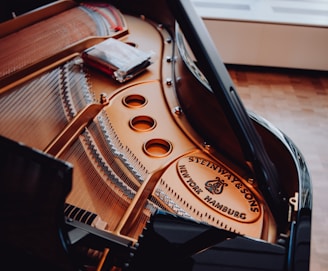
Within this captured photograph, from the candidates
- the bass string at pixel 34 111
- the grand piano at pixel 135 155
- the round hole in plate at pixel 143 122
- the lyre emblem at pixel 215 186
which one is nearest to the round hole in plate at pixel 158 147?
the grand piano at pixel 135 155

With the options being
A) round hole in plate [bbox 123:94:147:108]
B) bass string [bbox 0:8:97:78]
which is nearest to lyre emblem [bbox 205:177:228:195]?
round hole in plate [bbox 123:94:147:108]

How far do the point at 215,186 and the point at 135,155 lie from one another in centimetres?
45

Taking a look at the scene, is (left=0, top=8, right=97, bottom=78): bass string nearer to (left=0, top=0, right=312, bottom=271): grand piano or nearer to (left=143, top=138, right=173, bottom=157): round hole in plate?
(left=0, top=0, right=312, bottom=271): grand piano

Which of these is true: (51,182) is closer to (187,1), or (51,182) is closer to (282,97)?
(187,1)

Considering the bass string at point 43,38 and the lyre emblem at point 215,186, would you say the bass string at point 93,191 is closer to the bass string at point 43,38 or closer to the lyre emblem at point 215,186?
the lyre emblem at point 215,186

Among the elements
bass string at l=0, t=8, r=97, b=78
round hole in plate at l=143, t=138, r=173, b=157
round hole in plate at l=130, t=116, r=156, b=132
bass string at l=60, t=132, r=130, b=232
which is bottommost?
bass string at l=60, t=132, r=130, b=232

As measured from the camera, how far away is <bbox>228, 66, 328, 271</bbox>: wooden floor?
3.16 metres

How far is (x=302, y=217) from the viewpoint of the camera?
61.7 inches

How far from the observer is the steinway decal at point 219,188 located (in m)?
1.87

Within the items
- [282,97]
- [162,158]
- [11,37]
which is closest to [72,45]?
[11,37]

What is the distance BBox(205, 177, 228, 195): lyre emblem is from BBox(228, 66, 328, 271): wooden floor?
4.06 ft

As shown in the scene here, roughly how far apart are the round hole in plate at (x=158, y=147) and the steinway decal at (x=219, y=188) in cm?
13

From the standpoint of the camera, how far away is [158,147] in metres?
2.26

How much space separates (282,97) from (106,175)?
2868 mm
